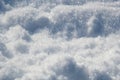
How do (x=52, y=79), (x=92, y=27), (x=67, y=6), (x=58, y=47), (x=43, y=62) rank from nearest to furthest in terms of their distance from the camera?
(x=52, y=79) < (x=43, y=62) < (x=58, y=47) < (x=92, y=27) < (x=67, y=6)

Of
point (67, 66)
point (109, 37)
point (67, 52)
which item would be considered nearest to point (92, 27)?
point (109, 37)

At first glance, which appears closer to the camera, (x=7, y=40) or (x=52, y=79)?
(x=52, y=79)

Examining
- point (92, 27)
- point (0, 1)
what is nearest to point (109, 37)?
point (92, 27)

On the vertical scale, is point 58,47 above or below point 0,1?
below

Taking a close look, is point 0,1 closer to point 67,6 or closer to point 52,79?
point 67,6

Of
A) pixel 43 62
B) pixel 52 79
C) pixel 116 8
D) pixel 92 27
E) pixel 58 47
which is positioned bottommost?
pixel 52 79

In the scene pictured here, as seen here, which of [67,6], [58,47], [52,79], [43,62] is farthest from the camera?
[67,6]

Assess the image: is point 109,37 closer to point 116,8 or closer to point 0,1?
point 116,8
